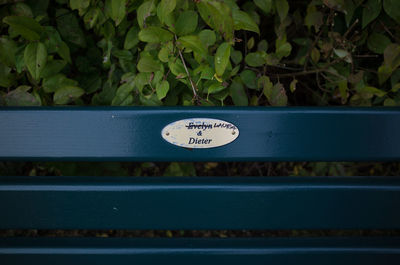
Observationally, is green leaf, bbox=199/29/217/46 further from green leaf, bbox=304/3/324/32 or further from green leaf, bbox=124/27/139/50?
green leaf, bbox=304/3/324/32

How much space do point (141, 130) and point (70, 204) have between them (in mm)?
354

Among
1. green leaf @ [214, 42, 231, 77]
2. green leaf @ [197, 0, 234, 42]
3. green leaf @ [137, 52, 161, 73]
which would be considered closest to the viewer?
green leaf @ [197, 0, 234, 42]

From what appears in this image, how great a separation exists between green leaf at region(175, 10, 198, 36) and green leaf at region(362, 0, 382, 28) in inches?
24.5

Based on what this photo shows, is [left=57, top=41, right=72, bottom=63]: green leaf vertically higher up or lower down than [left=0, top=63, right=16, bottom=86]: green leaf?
higher up

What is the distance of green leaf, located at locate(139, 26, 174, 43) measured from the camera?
982 millimetres

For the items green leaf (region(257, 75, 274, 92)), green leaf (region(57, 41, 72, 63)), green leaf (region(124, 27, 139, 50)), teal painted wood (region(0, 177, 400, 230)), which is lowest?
teal painted wood (region(0, 177, 400, 230))

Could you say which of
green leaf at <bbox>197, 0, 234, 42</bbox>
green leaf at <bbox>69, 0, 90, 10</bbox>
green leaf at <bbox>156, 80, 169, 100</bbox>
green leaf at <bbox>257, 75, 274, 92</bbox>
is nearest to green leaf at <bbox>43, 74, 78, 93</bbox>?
green leaf at <bbox>69, 0, 90, 10</bbox>

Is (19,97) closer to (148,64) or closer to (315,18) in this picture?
(148,64)

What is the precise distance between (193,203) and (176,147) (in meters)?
0.21

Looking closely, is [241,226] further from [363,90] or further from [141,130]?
[363,90]

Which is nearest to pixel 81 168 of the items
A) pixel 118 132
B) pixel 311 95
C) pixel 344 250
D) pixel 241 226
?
pixel 118 132

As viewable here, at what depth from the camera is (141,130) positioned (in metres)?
1.03

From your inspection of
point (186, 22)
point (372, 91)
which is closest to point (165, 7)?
point (186, 22)

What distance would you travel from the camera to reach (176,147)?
1034mm
